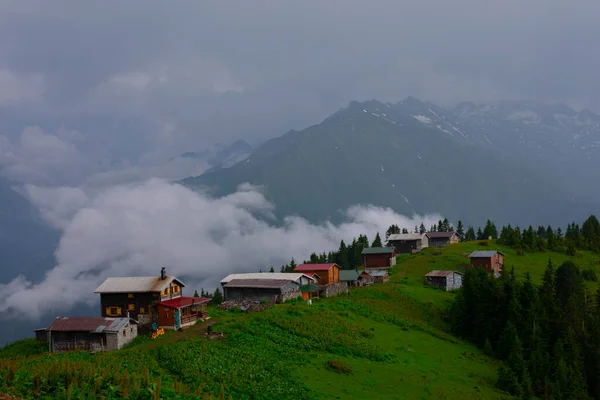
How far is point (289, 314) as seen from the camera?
49.9m

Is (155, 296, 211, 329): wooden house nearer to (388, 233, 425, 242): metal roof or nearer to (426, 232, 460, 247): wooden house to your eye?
(388, 233, 425, 242): metal roof

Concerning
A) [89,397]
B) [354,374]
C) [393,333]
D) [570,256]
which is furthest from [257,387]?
[570,256]

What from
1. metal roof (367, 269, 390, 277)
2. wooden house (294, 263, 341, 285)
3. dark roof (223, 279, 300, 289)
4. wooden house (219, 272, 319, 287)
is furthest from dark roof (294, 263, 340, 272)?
metal roof (367, 269, 390, 277)

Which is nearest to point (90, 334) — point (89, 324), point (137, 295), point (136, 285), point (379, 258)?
point (89, 324)

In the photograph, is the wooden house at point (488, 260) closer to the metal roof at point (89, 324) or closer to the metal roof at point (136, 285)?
the metal roof at point (136, 285)

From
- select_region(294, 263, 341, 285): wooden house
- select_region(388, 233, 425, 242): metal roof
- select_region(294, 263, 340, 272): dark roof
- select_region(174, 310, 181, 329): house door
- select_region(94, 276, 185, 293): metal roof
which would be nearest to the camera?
select_region(174, 310, 181, 329): house door

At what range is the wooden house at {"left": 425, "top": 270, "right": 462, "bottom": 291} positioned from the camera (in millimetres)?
80625

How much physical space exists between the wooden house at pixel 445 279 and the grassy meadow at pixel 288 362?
57.5ft

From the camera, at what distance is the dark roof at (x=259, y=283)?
6330 centimetres

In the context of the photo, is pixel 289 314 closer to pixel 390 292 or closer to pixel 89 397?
pixel 390 292

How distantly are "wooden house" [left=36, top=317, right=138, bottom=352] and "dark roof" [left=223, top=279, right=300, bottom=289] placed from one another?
60.0 feet

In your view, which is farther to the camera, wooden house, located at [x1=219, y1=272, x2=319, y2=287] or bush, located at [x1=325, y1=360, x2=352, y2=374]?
wooden house, located at [x1=219, y1=272, x2=319, y2=287]

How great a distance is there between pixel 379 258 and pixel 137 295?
182 ft

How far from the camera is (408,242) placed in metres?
114
